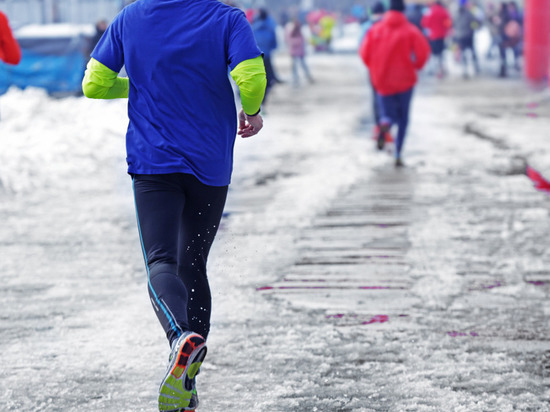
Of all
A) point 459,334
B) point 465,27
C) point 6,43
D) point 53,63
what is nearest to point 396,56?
point 6,43

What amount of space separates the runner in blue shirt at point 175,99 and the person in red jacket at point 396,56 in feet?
22.6

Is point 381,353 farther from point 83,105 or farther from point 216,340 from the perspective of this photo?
point 83,105

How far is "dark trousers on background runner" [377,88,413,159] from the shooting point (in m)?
10.9

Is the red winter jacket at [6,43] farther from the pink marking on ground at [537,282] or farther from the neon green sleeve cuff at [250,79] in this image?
the neon green sleeve cuff at [250,79]

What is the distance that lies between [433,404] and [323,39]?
125ft

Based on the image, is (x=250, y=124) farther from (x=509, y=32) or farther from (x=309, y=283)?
(x=509, y=32)

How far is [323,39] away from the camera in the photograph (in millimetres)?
41406

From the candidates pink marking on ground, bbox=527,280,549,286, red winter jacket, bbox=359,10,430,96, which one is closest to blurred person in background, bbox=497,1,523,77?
red winter jacket, bbox=359,10,430,96

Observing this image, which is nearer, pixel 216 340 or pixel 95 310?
pixel 216 340

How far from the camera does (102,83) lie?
3934 mm

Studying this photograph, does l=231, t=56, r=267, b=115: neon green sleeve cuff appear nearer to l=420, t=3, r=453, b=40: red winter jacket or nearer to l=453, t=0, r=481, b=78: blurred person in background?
l=453, t=0, r=481, b=78: blurred person in background

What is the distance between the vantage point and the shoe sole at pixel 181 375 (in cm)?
338

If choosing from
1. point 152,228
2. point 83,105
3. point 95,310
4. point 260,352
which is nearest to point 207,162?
point 152,228

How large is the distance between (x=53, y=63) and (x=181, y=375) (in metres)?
16.5
